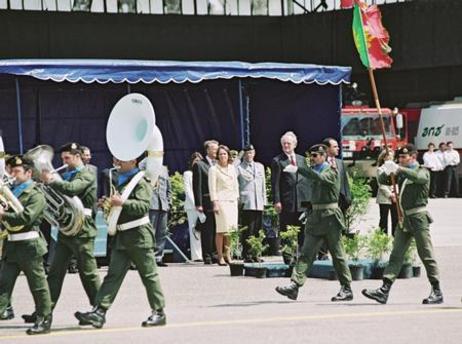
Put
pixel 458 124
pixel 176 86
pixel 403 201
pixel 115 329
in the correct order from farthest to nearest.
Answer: pixel 458 124, pixel 176 86, pixel 403 201, pixel 115 329

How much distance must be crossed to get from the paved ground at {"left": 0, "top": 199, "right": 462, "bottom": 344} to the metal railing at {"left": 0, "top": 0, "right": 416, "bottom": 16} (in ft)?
86.6

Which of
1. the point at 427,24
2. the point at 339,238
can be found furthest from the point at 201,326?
the point at 427,24

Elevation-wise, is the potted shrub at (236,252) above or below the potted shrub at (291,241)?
Answer: below

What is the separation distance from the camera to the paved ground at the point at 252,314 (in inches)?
443

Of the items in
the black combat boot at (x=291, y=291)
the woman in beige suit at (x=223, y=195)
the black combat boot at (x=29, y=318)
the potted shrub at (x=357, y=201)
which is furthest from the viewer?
the potted shrub at (x=357, y=201)

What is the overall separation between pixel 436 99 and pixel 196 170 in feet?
98.0

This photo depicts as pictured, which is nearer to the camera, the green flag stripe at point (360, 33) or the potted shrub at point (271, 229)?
the green flag stripe at point (360, 33)

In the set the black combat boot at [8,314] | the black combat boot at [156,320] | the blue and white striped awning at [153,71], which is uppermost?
the blue and white striped awning at [153,71]

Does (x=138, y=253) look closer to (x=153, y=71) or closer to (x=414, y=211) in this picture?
(x=414, y=211)

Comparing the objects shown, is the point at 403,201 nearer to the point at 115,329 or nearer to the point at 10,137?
the point at 115,329

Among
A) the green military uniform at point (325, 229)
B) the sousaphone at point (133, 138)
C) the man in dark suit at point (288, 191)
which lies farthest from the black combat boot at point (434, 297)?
the man in dark suit at point (288, 191)

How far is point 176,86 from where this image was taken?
20547 millimetres

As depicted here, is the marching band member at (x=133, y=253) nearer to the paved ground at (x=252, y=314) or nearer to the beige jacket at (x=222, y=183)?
the paved ground at (x=252, y=314)

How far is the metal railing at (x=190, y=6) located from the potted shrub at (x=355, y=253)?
89.3 ft
